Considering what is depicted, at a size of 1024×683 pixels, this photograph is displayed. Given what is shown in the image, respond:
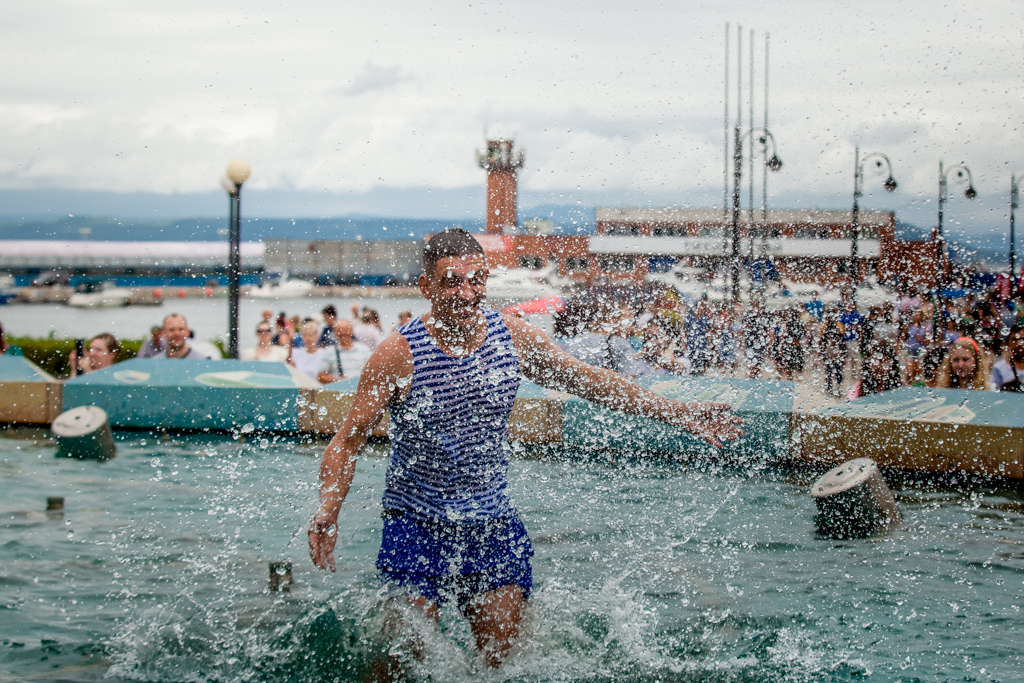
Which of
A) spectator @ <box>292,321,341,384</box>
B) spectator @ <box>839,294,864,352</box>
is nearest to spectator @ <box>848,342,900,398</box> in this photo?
spectator @ <box>839,294,864,352</box>

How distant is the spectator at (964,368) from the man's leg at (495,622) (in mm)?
6118

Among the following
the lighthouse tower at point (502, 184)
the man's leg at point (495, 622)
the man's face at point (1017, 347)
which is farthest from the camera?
the man's face at point (1017, 347)

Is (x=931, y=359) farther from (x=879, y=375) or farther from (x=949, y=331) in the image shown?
(x=879, y=375)

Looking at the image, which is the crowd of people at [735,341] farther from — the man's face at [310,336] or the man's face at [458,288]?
the man's face at [458,288]

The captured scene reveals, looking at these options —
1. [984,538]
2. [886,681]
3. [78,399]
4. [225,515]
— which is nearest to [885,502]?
[984,538]

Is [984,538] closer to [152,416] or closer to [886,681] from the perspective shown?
[886,681]

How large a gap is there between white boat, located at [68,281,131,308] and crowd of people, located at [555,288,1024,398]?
201ft

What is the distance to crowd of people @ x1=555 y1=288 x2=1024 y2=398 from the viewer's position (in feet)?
25.8

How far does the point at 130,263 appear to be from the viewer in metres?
70.9

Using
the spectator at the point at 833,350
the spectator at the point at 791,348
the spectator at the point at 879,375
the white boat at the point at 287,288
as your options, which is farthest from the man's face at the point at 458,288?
the white boat at the point at 287,288

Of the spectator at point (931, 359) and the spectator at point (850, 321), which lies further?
the spectator at point (850, 321)

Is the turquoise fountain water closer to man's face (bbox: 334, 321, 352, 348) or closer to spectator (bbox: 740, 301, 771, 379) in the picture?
man's face (bbox: 334, 321, 352, 348)

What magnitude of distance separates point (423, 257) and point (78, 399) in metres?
7.24

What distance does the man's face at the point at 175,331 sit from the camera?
28.0ft
